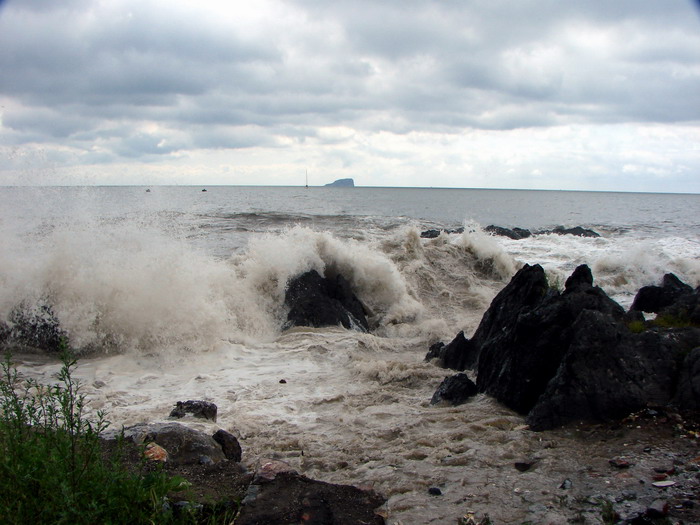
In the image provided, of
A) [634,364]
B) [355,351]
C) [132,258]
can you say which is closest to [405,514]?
[634,364]

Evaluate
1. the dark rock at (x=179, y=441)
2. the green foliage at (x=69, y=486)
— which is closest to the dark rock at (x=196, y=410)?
the dark rock at (x=179, y=441)

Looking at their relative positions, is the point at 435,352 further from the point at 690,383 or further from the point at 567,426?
the point at 690,383

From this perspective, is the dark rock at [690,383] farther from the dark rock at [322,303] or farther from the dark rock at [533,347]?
the dark rock at [322,303]

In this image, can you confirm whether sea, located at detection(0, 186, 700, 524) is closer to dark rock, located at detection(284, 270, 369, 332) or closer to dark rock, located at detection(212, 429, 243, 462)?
dark rock, located at detection(212, 429, 243, 462)

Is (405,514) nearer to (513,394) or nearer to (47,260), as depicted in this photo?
(513,394)

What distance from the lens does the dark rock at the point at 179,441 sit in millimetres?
4688

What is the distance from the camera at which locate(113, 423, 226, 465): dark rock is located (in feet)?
15.4

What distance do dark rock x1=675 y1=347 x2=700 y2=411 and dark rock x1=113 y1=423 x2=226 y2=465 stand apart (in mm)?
4450

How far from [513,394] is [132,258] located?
8.39 m

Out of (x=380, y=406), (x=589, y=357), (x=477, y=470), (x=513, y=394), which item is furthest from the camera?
(x=380, y=406)

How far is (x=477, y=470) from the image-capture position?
179 inches

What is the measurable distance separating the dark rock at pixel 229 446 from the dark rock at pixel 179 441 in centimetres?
7

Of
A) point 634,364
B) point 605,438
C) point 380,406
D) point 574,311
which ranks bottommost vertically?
point 380,406

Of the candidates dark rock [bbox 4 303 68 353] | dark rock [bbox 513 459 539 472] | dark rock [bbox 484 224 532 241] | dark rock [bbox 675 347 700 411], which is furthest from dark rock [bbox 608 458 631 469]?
dark rock [bbox 484 224 532 241]
